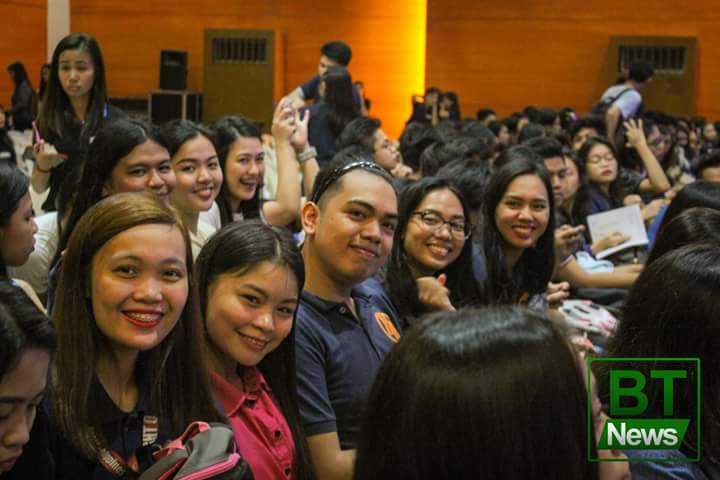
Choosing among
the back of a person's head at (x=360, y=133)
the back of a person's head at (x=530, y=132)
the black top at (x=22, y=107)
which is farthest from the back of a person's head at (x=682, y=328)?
the black top at (x=22, y=107)

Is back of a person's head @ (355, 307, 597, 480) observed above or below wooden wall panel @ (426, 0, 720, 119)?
below

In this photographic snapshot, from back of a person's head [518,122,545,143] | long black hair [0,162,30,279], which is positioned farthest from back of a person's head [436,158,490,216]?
back of a person's head [518,122,545,143]

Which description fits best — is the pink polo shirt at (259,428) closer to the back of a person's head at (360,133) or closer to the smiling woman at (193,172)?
the smiling woman at (193,172)

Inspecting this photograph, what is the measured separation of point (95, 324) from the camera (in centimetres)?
182

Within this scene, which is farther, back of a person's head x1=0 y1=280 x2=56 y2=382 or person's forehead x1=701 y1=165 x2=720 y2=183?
person's forehead x1=701 y1=165 x2=720 y2=183

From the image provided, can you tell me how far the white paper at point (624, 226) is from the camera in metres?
4.62

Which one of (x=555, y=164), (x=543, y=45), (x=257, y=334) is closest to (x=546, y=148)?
(x=555, y=164)

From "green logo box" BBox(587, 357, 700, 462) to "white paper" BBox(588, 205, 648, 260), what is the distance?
2.95 metres

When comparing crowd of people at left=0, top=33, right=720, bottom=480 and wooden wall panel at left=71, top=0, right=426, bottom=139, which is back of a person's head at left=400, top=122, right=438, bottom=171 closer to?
crowd of people at left=0, top=33, right=720, bottom=480

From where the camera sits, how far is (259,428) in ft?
6.46

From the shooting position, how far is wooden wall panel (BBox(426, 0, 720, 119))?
11742mm

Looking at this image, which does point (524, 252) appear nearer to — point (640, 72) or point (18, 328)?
point (18, 328)

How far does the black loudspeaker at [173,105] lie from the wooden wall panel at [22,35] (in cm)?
327

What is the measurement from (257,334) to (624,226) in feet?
9.97
